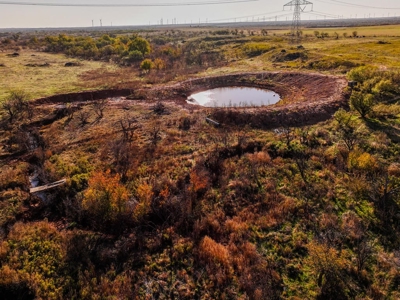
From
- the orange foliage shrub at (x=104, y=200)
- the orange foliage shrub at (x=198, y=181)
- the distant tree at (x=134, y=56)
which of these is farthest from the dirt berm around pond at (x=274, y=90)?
the distant tree at (x=134, y=56)

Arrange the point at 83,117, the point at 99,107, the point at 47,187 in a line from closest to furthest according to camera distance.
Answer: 1. the point at 47,187
2. the point at 83,117
3. the point at 99,107

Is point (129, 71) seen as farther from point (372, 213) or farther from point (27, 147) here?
point (372, 213)

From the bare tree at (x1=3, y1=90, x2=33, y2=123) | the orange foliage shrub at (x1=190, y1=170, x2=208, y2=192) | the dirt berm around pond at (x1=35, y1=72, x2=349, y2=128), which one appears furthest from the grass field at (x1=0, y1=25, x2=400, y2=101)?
the orange foliage shrub at (x1=190, y1=170, x2=208, y2=192)

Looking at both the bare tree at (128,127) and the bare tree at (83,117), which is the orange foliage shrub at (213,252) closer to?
the bare tree at (128,127)

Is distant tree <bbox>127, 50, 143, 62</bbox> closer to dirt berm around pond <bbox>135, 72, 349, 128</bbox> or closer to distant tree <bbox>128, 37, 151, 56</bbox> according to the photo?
distant tree <bbox>128, 37, 151, 56</bbox>

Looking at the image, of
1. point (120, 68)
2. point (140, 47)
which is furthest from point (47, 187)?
point (140, 47)

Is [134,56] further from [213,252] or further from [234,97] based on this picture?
[213,252]
